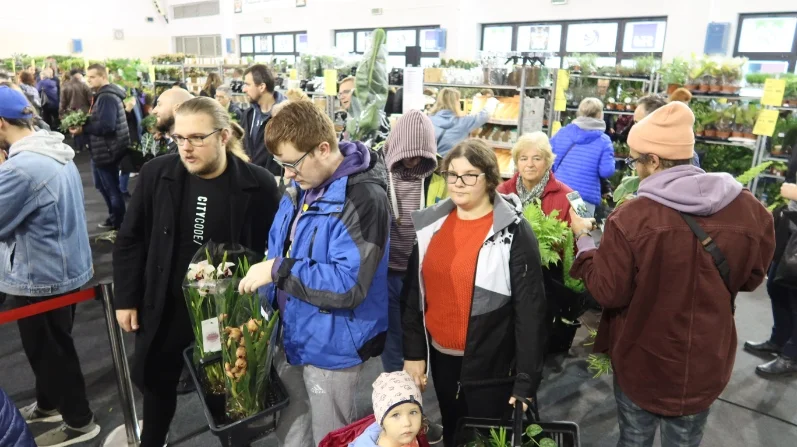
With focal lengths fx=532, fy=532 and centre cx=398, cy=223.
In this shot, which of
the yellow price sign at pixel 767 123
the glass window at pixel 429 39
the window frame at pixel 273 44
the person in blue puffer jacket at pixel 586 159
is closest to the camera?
the person in blue puffer jacket at pixel 586 159

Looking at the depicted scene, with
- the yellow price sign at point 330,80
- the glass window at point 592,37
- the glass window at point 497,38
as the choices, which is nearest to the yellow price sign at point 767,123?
the yellow price sign at point 330,80

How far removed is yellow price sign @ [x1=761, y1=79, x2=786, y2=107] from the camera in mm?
4867

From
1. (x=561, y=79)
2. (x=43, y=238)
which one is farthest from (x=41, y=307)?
(x=561, y=79)

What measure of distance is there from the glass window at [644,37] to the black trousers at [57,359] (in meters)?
11.4

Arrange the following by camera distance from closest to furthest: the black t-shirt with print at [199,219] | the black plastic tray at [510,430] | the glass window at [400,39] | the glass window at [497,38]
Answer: the black plastic tray at [510,430] < the black t-shirt with print at [199,219] < the glass window at [497,38] < the glass window at [400,39]

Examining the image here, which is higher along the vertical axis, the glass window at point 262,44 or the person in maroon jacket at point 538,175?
the glass window at point 262,44

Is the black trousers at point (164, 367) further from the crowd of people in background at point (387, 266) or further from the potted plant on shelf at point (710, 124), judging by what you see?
the potted plant on shelf at point (710, 124)

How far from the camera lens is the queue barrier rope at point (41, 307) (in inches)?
77.4

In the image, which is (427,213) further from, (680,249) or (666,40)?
(666,40)

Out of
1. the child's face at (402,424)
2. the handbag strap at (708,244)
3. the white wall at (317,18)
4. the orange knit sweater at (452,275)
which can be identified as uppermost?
the white wall at (317,18)

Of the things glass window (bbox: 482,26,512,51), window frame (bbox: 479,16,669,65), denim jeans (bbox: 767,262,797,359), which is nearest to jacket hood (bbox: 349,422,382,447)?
denim jeans (bbox: 767,262,797,359)

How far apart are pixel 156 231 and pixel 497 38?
12634 millimetres

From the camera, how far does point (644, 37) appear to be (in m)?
11.0

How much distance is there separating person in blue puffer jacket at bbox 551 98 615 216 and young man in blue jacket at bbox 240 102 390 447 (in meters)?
2.66
